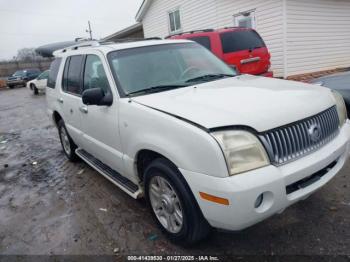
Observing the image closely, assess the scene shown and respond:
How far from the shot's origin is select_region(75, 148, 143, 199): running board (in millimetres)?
3347

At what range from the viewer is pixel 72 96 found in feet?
14.8

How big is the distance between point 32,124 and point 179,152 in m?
9.03

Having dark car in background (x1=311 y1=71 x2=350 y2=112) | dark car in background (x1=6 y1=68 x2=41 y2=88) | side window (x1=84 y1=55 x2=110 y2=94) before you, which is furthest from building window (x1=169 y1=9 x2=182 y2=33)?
dark car in background (x1=6 y1=68 x2=41 y2=88)

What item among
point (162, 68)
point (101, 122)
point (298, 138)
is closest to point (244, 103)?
point (298, 138)

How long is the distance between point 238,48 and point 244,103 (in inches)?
224

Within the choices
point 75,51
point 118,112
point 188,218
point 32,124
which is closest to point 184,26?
point 32,124

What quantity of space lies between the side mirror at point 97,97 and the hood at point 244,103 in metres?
0.38

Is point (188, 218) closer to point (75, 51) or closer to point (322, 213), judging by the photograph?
point (322, 213)

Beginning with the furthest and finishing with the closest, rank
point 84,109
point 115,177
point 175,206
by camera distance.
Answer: point 84,109 < point 115,177 < point 175,206

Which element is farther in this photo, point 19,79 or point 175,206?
point 19,79

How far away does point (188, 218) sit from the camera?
2.59 m

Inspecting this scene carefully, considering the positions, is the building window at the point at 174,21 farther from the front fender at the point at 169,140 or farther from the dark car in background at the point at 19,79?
the dark car in background at the point at 19,79

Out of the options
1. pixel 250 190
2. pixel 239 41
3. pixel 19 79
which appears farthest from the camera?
pixel 19 79

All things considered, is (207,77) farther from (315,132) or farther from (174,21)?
(174,21)
